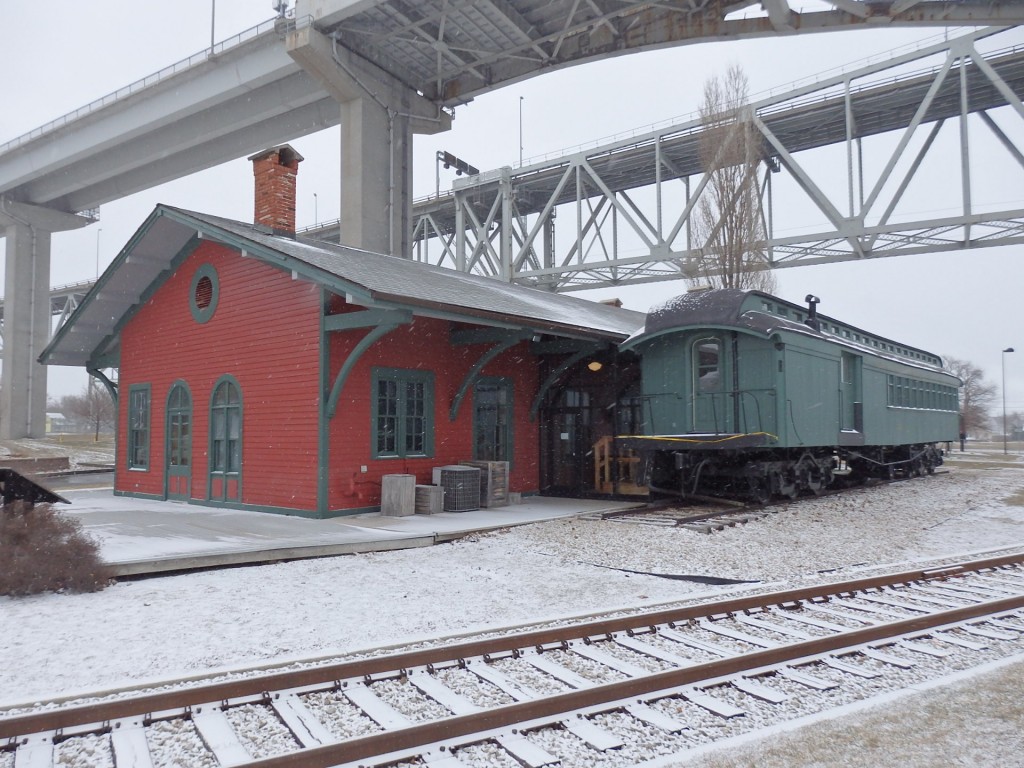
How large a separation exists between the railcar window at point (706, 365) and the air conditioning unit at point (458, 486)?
421 cm

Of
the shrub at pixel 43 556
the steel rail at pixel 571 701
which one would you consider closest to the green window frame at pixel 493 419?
the shrub at pixel 43 556

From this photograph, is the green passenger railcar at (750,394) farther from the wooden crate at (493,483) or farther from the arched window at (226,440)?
the arched window at (226,440)

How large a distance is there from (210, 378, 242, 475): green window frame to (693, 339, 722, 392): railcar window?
811 cm

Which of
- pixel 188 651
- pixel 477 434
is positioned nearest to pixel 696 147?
pixel 477 434

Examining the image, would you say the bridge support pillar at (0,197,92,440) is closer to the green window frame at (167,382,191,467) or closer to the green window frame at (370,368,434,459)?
the green window frame at (167,382,191,467)

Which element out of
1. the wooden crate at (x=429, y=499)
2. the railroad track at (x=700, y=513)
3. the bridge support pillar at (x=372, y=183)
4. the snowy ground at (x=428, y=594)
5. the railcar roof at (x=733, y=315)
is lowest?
the snowy ground at (x=428, y=594)

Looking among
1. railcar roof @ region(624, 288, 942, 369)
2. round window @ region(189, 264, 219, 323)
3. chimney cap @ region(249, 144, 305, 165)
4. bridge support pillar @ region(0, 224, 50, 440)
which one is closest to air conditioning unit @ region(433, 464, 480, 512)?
railcar roof @ region(624, 288, 942, 369)

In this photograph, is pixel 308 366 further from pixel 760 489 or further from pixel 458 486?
pixel 760 489

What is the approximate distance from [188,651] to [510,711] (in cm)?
270

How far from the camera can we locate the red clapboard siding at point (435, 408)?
40.6 ft

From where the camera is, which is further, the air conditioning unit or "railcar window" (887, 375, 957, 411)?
"railcar window" (887, 375, 957, 411)

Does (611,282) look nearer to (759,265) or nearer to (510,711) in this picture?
(759,265)

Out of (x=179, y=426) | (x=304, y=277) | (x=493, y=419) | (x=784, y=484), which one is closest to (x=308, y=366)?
(x=304, y=277)

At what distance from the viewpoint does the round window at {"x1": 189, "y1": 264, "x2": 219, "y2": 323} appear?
14.4 m
